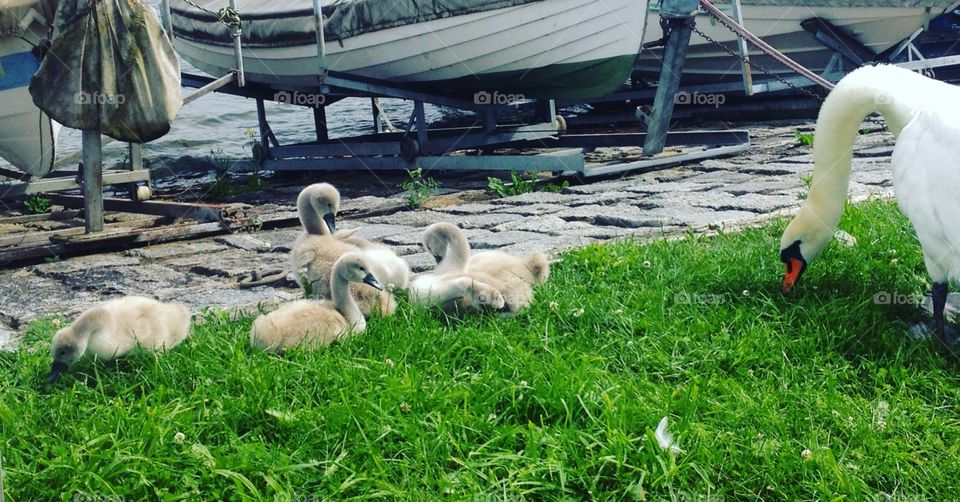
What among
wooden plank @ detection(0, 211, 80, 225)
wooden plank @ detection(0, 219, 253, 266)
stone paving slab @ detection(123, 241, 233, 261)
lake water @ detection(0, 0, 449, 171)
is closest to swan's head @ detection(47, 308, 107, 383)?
stone paving slab @ detection(123, 241, 233, 261)

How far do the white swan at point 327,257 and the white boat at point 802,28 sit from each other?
762 cm

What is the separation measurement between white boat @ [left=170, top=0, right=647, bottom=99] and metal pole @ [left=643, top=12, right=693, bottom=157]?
1009mm

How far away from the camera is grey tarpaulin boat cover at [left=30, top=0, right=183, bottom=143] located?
6711 mm

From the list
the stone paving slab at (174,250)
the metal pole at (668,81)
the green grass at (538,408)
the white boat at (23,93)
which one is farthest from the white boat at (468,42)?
the green grass at (538,408)

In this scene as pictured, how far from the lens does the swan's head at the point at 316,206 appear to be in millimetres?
5109

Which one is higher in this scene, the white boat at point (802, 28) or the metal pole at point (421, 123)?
the white boat at point (802, 28)

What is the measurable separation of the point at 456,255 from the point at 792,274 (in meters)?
1.49

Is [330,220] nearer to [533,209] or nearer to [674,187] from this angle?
[533,209]

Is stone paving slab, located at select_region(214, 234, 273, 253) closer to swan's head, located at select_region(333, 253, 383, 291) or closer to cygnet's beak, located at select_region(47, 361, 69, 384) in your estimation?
swan's head, located at select_region(333, 253, 383, 291)

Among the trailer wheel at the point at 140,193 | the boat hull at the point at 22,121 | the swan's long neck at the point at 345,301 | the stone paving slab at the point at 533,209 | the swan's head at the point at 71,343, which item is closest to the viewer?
the swan's head at the point at 71,343

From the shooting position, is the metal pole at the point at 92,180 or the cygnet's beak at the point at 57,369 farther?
the metal pole at the point at 92,180

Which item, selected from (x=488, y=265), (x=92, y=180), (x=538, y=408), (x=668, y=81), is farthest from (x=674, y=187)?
(x=538, y=408)

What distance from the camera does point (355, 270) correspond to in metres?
3.96

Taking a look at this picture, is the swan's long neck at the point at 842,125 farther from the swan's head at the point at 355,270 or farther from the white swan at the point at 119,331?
the white swan at the point at 119,331
